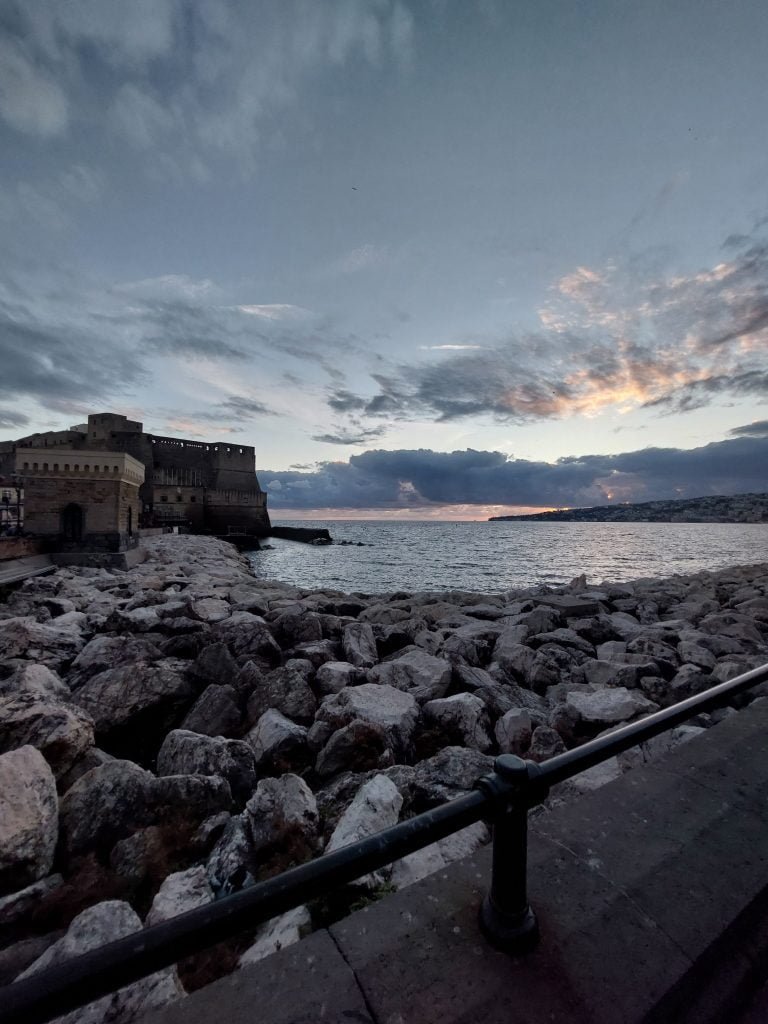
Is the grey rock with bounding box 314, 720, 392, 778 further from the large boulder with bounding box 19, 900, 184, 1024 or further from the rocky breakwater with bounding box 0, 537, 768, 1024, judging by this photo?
the large boulder with bounding box 19, 900, 184, 1024

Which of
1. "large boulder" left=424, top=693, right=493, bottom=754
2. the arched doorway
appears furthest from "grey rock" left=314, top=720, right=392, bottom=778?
the arched doorway

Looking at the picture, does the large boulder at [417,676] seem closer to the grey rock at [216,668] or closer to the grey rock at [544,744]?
the grey rock at [544,744]

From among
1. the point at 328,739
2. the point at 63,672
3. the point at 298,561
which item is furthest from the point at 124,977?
the point at 298,561

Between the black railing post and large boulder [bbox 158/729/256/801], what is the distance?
91.0 inches

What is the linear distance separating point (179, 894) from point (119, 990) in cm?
81

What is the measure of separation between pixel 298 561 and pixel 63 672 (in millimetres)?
29111

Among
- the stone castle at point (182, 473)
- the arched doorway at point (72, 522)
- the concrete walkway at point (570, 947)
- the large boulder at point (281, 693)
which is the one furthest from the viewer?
the stone castle at point (182, 473)

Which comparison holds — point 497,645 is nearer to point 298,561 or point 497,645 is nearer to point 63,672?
point 63,672

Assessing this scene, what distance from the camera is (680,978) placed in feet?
4.37

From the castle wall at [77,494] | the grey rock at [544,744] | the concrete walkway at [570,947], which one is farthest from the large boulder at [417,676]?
the castle wall at [77,494]

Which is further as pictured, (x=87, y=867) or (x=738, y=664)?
(x=738, y=664)

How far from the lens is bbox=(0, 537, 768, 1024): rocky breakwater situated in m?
2.35

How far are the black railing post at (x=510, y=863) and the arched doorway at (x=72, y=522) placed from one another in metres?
16.3

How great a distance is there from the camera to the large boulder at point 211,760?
3266mm
